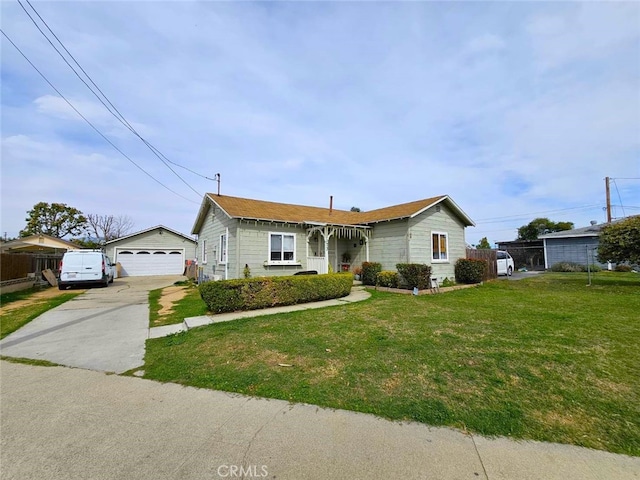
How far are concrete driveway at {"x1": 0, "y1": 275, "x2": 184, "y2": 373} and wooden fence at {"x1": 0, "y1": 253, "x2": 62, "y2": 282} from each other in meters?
7.36

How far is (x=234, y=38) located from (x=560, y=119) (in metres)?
13.2

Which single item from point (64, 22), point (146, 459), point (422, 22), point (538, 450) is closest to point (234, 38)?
point (64, 22)

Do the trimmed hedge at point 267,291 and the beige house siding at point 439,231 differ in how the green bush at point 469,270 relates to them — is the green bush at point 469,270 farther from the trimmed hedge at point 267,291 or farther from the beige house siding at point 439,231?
the trimmed hedge at point 267,291

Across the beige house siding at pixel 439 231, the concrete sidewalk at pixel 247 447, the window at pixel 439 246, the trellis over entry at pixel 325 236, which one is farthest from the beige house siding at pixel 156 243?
the concrete sidewalk at pixel 247 447

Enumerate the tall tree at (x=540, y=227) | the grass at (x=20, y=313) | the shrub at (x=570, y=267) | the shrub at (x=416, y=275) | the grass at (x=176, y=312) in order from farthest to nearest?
the tall tree at (x=540, y=227)
the shrub at (x=570, y=267)
the shrub at (x=416, y=275)
the grass at (x=176, y=312)
the grass at (x=20, y=313)

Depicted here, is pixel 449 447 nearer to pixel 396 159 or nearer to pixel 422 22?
pixel 422 22

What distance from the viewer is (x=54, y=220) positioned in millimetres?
37781

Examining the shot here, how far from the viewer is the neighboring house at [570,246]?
22703 mm

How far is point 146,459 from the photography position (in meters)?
2.44

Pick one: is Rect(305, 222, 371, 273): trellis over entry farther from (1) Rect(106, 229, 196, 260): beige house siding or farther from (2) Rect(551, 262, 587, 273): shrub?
(2) Rect(551, 262, 587, 273): shrub

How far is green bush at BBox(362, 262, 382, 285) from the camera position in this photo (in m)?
14.0

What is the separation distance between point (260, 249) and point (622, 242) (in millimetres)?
15094

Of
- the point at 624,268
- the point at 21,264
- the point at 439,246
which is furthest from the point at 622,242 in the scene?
the point at 21,264

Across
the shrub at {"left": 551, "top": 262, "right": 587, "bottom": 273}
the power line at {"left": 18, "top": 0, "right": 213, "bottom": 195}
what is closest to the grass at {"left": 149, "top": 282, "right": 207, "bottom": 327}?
the power line at {"left": 18, "top": 0, "right": 213, "bottom": 195}
